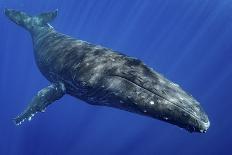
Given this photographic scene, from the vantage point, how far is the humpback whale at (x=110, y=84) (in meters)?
7.22

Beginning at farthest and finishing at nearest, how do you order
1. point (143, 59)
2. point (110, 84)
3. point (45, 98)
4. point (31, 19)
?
point (143, 59) → point (31, 19) → point (45, 98) → point (110, 84)

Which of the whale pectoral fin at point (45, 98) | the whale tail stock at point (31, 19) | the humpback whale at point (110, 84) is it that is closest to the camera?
the humpback whale at point (110, 84)

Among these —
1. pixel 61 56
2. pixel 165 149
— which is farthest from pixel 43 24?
pixel 165 149

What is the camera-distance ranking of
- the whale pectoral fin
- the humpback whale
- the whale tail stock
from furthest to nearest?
the whale tail stock → the whale pectoral fin → the humpback whale

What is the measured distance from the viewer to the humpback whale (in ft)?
23.7

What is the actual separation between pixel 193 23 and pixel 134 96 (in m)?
31.0

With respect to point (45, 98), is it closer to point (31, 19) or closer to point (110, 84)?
point (110, 84)

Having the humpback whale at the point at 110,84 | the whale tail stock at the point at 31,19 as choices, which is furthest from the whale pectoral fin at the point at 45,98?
the whale tail stock at the point at 31,19

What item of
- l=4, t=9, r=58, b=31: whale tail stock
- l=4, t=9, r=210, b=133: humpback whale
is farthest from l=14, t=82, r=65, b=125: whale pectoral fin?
l=4, t=9, r=58, b=31: whale tail stock

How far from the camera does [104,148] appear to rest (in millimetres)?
27344

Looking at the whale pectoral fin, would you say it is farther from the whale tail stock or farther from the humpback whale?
the whale tail stock

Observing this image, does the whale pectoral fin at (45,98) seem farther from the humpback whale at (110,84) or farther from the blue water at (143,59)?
the blue water at (143,59)

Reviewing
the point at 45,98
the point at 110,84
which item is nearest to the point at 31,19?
the point at 45,98

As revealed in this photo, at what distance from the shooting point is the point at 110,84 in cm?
877
